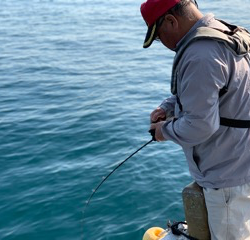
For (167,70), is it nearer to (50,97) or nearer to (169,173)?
(50,97)

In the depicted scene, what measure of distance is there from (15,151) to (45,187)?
1.71 meters

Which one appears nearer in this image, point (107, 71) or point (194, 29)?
point (194, 29)

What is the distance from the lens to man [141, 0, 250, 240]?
2.74 metres

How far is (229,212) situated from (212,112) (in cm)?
86

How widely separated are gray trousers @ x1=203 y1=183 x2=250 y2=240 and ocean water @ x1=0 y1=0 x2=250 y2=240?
3101 millimetres

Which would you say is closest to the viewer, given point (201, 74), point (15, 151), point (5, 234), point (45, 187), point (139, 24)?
point (201, 74)

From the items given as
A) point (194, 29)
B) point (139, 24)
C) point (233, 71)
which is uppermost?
point (194, 29)

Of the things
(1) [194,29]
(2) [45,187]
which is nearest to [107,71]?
(2) [45,187]

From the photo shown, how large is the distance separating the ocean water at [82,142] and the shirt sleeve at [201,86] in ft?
12.3

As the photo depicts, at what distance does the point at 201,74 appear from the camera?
270 cm

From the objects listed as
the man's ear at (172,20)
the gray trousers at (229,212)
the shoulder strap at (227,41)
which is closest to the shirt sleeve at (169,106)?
the shoulder strap at (227,41)

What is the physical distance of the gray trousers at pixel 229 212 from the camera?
126 inches

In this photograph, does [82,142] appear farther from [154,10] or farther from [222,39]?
[222,39]

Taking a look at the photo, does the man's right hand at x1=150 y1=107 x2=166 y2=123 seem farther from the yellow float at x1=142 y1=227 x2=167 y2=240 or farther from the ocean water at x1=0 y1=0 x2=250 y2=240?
the ocean water at x1=0 y1=0 x2=250 y2=240
